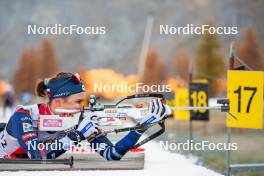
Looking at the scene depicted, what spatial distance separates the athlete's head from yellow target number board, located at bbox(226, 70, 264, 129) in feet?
5.57

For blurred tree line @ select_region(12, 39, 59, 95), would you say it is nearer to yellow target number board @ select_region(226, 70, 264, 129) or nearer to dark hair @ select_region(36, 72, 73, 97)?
yellow target number board @ select_region(226, 70, 264, 129)

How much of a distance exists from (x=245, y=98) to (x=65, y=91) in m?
1.89

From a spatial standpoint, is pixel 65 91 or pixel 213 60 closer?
pixel 65 91

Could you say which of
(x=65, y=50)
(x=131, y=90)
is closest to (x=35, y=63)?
(x=65, y=50)

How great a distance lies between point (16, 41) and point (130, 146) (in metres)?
86.2

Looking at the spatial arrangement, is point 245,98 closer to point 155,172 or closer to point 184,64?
point 155,172

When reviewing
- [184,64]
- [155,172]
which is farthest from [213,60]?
[155,172]

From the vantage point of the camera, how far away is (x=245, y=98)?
19.9 feet

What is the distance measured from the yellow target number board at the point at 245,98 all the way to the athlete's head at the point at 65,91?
5.57ft

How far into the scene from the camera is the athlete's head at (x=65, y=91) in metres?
4.80

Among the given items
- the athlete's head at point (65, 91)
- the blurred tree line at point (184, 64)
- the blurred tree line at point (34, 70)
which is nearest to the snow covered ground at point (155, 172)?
the athlete's head at point (65, 91)

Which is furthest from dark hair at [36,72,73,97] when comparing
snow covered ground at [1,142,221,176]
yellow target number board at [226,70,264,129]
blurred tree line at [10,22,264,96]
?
blurred tree line at [10,22,264,96]

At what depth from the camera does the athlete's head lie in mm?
4801

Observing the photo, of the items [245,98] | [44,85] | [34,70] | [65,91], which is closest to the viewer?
[65,91]
